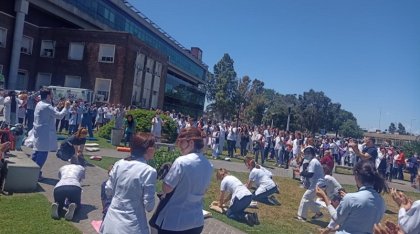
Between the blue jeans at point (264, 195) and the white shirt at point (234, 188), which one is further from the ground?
the white shirt at point (234, 188)

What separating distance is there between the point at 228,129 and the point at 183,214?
19.1 m

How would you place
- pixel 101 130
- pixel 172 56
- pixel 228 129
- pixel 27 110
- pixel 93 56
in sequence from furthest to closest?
pixel 172 56 → pixel 93 56 → pixel 228 129 → pixel 101 130 → pixel 27 110

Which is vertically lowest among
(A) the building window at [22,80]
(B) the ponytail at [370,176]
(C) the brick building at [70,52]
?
(B) the ponytail at [370,176]

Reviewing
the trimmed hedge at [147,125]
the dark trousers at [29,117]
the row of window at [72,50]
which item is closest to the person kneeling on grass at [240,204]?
the dark trousers at [29,117]

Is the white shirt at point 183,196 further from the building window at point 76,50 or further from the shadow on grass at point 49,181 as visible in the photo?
the building window at point 76,50

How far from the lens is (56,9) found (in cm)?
3681

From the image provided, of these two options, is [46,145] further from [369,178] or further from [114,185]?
[369,178]

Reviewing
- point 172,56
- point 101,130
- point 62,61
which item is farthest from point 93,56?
point 172,56

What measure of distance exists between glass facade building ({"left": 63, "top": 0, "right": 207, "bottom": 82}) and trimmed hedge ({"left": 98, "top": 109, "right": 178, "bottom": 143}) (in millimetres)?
21661

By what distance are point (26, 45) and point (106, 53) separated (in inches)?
295

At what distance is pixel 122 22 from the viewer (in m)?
46.8

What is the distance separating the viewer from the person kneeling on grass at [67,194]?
656 centimetres

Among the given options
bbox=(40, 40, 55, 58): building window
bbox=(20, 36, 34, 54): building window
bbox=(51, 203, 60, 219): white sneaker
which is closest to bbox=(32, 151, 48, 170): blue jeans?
bbox=(51, 203, 60, 219): white sneaker

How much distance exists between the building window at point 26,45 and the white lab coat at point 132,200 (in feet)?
120
